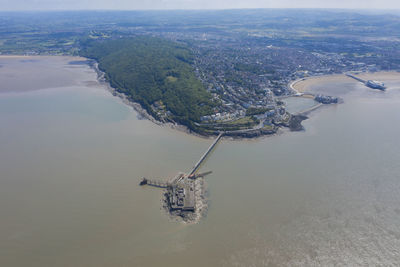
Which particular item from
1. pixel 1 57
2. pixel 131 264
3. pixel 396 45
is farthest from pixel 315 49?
pixel 1 57

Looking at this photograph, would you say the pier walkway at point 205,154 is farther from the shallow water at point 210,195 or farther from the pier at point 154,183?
the pier at point 154,183

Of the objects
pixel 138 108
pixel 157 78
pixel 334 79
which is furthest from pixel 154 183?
pixel 334 79

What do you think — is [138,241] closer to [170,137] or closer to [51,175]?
[51,175]

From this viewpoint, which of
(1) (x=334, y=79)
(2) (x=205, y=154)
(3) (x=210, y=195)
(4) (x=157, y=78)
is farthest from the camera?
(1) (x=334, y=79)

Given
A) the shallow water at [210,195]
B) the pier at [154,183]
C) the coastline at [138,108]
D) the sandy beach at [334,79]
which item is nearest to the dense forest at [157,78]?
the coastline at [138,108]

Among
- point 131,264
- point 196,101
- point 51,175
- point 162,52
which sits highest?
point 162,52

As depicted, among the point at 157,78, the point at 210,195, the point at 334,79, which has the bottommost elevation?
the point at 210,195

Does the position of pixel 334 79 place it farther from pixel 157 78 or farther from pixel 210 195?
pixel 210 195
